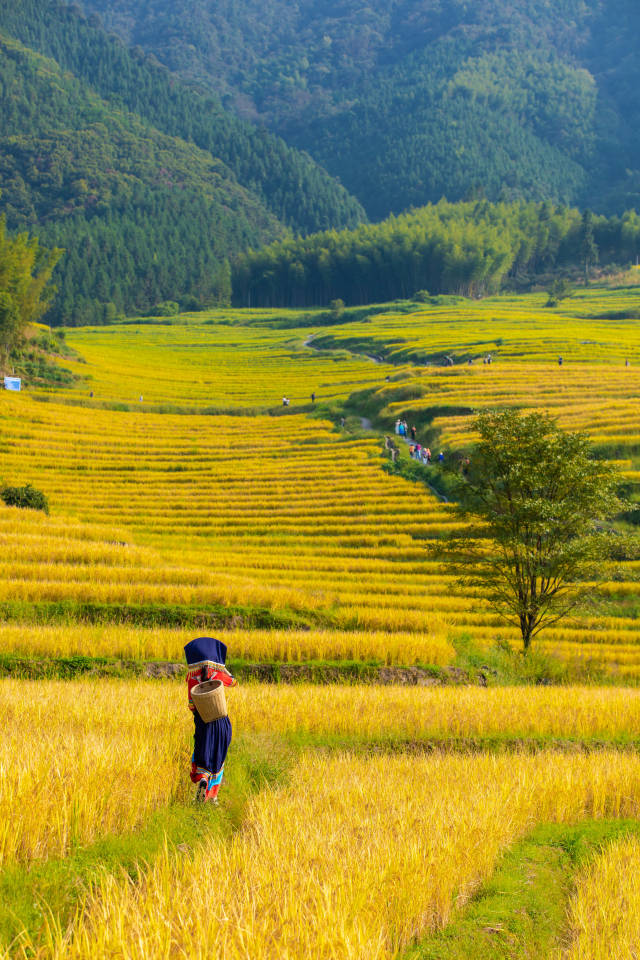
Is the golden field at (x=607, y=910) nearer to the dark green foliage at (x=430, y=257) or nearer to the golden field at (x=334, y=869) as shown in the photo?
the golden field at (x=334, y=869)

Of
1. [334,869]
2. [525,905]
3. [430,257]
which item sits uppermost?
[430,257]

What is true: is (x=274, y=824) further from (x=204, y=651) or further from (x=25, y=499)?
(x=25, y=499)

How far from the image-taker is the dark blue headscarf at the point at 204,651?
7207 millimetres

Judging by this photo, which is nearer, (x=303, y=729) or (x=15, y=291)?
(x=303, y=729)

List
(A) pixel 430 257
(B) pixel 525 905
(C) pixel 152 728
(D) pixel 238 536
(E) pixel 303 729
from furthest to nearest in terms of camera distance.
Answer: (A) pixel 430 257
(D) pixel 238 536
(E) pixel 303 729
(C) pixel 152 728
(B) pixel 525 905

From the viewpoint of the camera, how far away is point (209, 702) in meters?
6.86

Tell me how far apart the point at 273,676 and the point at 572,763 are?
27.5 ft

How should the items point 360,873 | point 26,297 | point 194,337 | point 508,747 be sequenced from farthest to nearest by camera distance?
point 194,337, point 26,297, point 508,747, point 360,873

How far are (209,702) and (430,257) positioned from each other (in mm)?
170544

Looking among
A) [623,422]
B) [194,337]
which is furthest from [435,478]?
[194,337]

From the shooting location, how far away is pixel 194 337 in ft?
472

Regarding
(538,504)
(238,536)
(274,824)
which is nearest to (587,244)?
(238,536)

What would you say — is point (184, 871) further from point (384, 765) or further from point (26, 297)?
point (26, 297)

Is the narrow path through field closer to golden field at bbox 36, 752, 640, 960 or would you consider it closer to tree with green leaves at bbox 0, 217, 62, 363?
golden field at bbox 36, 752, 640, 960
